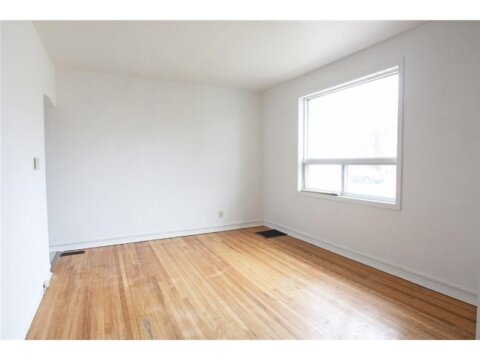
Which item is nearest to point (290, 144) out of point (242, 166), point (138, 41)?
point (242, 166)

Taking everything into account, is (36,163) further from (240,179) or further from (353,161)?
(353,161)

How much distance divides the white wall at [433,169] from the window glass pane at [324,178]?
42 centimetres

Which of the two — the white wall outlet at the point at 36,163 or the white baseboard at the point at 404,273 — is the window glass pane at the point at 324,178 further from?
the white wall outlet at the point at 36,163

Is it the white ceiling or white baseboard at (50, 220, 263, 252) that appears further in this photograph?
white baseboard at (50, 220, 263, 252)

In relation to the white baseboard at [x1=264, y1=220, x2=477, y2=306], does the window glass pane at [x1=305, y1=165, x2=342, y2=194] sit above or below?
above

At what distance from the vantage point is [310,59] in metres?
3.47

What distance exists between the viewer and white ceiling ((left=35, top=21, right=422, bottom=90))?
8.55 ft

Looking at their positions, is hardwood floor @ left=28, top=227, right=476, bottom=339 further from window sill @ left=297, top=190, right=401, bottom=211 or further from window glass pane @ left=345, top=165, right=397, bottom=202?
window glass pane @ left=345, top=165, right=397, bottom=202

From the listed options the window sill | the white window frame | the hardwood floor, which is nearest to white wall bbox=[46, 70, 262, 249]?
the hardwood floor

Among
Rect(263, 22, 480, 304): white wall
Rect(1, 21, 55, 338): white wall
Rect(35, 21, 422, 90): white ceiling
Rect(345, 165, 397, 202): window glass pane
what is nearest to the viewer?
Rect(1, 21, 55, 338): white wall

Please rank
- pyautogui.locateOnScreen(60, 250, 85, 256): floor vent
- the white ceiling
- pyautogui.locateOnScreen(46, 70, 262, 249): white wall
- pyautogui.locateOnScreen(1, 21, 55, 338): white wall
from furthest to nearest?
pyautogui.locateOnScreen(46, 70, 262, 249): white wall → pyautogui.locateOnScreen(60, 250, 85, 256): floor vent → the white ceiling → pyautogui.locateOnScreen(1, 21, 55, 338): white wall

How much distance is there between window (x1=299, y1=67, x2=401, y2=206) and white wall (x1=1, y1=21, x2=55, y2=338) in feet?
10.9

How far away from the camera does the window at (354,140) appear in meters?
3.01

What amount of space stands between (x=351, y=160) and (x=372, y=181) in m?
0.38
